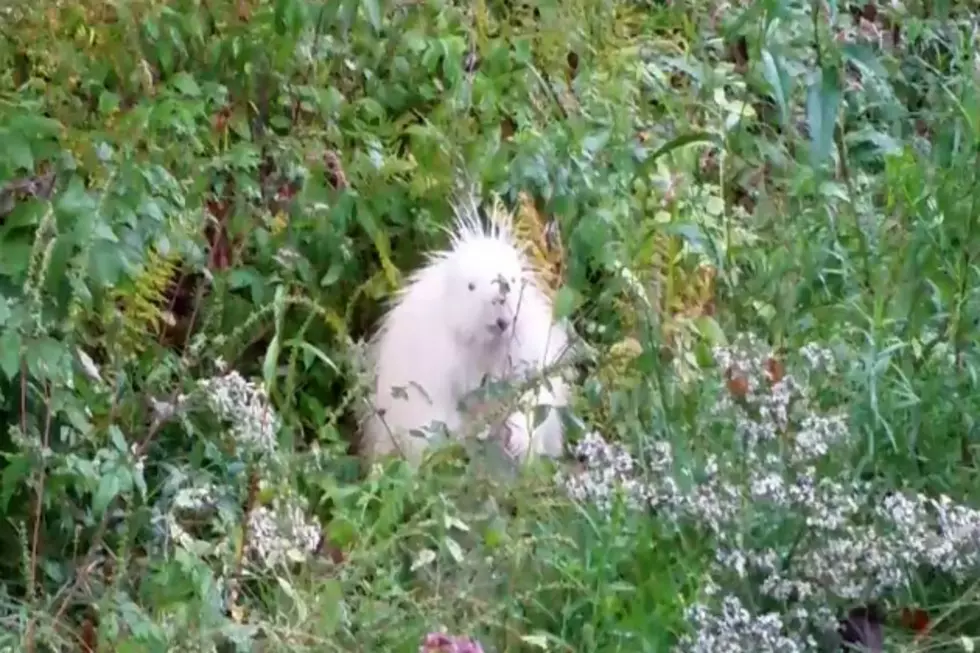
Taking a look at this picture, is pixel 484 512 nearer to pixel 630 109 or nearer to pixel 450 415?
pixel 450 415

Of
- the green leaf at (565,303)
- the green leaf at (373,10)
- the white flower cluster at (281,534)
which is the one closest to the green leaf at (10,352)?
the white flower cluster at (281,534)

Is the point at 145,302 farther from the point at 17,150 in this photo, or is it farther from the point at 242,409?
the point at 242,409

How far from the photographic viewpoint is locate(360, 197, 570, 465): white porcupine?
10.5 feet

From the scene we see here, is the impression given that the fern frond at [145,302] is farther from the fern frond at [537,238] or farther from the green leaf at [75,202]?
the fern frond at [537,238]

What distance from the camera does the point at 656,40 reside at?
4.38 meters

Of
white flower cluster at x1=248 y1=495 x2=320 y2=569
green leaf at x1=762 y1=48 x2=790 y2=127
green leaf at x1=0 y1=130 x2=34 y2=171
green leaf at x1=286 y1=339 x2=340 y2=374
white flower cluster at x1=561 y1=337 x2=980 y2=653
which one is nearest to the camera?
white flower cluster at x1=561 y1=337 x2=980 y2=653

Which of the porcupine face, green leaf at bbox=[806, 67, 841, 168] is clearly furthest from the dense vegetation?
the porcupine face

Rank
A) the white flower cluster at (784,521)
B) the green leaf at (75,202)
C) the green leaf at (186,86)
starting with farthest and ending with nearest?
1. the green leaf at (186,86)
2. the green leaf at (75,202)
3. the white flower cluster at (784,521)

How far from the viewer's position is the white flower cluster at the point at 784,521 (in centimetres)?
209

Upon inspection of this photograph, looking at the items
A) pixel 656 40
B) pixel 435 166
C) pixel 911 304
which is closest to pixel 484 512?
pixel 911 304

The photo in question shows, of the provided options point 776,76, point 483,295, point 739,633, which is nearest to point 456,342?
point 483,295

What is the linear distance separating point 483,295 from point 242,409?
102cm

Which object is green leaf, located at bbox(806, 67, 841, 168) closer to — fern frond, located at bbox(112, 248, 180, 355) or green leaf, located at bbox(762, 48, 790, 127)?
green leaf, located at bbox(762, 48, 790, 127)

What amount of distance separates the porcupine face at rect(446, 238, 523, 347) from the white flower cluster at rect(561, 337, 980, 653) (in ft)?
2.78
